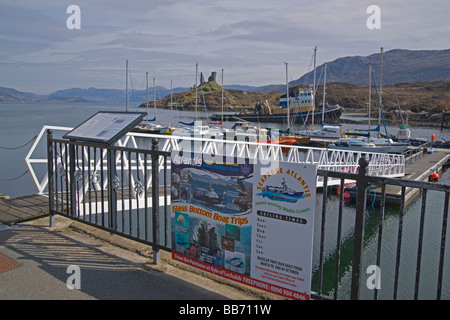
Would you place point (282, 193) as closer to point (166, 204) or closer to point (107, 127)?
point (166, 204)

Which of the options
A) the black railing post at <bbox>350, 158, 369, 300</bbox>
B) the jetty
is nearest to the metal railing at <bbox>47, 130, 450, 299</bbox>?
the black railing post at <bbox>350, 158, 369, 300</bbox>

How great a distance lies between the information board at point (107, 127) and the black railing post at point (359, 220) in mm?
3065

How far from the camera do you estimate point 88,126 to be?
17.9 ft

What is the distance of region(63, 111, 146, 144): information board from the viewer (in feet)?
16.0

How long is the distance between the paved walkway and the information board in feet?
4.51

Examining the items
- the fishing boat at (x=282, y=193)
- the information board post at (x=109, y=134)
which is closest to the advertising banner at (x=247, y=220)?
the fishing boat at (x=282, y=193)

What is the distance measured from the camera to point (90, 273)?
400 centimetres

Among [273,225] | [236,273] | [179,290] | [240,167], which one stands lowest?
[179,290]

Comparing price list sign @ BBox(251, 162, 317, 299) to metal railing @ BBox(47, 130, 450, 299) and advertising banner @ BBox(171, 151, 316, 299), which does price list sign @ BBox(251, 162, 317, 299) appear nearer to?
advertising banner @ BBox(171, 151, 316, 299)

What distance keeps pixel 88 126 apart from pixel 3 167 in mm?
23505

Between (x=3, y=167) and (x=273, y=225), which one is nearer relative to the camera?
(x=273, y=225)

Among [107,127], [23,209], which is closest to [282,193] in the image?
[107,127]
